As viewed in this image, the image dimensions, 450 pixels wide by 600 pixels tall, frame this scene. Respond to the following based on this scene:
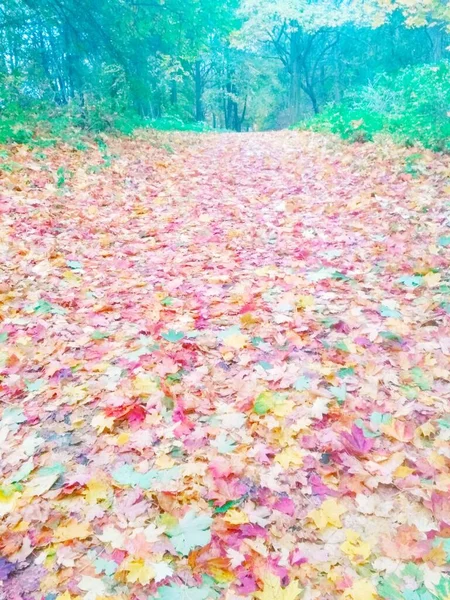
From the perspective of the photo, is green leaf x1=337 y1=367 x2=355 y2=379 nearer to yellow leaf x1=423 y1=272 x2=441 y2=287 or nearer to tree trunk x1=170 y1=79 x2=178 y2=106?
yellow leaf x1=423 y1=272 x2=441 y2=287

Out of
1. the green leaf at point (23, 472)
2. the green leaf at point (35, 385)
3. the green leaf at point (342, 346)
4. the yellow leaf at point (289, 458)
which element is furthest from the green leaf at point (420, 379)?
the green leaf at point (35, 385)

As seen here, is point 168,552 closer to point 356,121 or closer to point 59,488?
point 59,488

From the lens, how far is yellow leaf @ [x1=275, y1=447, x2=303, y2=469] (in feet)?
7.19

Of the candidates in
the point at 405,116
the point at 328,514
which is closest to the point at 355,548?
the point at 328,514

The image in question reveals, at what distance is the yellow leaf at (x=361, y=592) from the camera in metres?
1.63

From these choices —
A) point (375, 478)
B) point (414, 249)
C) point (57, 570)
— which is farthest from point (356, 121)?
point (57, 570)

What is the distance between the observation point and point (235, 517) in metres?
1.92

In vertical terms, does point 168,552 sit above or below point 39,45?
below

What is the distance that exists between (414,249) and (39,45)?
457 inches

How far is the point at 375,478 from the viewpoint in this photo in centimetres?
209

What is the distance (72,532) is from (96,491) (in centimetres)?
22

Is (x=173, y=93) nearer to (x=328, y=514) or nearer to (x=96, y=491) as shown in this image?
(x=96, y=491)

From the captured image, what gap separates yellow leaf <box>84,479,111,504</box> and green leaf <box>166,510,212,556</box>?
0.39 metres

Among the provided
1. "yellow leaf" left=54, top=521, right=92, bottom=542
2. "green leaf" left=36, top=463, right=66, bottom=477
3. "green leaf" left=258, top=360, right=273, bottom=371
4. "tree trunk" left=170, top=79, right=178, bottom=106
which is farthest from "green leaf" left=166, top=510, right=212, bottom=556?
"tree trunk" left=170, top=79, right=178, bottom=106
